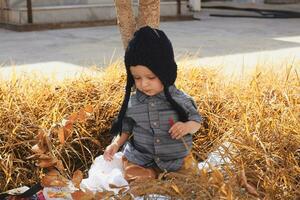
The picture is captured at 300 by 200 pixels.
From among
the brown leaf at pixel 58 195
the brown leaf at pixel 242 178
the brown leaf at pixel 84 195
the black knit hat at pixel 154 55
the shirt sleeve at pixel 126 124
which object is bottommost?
the brown leaf at pixel 58 195

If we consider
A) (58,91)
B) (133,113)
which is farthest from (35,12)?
(133,113)

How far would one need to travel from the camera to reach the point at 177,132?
245cm

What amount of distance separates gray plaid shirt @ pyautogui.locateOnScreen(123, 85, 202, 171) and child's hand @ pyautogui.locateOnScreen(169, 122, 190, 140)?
7 centimetres

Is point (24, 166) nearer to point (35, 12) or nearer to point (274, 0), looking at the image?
point (35, 12)

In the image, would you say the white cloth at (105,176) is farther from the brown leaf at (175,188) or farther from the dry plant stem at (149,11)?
the dry plant stem at (149,11)

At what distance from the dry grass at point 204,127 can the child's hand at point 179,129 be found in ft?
0.58

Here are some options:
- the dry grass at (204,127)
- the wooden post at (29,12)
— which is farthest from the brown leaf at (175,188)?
the wooden post at (29,12)

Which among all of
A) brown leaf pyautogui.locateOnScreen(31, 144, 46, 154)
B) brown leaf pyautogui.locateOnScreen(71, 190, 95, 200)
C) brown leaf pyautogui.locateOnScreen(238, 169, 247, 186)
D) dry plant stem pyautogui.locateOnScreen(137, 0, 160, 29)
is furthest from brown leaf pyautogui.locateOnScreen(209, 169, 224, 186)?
dry plant stem pyautogui.locateOnScreen(137, 0, 160, 29)

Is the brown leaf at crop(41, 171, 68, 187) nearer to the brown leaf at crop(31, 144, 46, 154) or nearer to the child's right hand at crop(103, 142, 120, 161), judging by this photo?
the brown leaf at crop(31, 144, 46, 154)

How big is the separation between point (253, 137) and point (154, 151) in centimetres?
45

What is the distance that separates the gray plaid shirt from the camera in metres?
2.52

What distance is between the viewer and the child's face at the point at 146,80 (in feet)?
8.01

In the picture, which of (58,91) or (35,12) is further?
(35,12)

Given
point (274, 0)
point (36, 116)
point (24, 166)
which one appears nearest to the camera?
point (24, 166)
